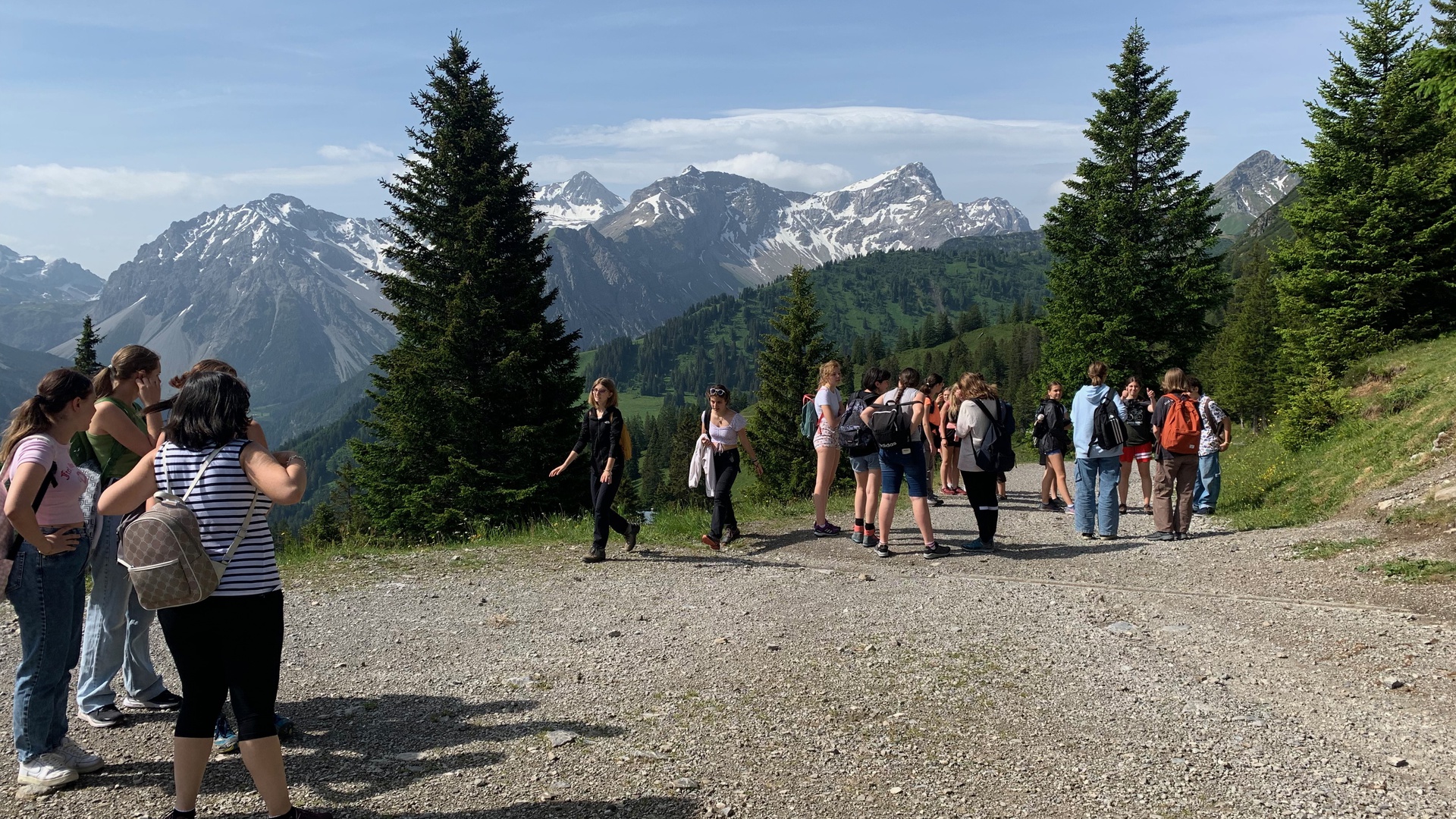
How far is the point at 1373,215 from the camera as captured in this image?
22.7m

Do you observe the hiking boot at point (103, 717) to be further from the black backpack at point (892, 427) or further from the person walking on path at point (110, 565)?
the black backpack at point (892, 427)

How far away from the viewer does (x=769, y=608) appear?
8156 mm

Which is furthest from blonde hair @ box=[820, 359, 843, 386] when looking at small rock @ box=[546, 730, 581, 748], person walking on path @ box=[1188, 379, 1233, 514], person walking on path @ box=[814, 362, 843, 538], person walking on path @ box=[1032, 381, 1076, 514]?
small rock @ box=[546, 730, 581, 748]

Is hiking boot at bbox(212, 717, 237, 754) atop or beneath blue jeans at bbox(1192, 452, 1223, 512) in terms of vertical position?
beneath

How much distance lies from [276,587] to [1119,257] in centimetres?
3726

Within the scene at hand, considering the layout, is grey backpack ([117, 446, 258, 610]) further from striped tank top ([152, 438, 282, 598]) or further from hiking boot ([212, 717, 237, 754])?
hiking boot ([212, 717, 237, 754])

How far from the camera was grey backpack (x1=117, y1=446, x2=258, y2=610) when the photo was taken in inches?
145

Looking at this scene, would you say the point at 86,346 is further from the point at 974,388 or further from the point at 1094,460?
the point at 1094,460

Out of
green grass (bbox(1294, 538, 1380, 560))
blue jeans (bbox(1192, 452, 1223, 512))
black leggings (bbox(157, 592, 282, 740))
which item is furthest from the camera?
blue jeans (bbox(1192, 452, 1223, 512))

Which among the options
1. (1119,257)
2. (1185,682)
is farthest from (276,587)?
(1119,257)

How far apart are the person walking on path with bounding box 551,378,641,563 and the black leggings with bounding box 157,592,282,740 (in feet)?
19.4

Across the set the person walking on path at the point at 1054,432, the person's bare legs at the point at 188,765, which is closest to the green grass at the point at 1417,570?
the person walking on path at the point at 1054,432

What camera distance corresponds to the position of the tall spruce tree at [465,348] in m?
22.9

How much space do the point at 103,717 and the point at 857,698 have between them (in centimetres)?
480
